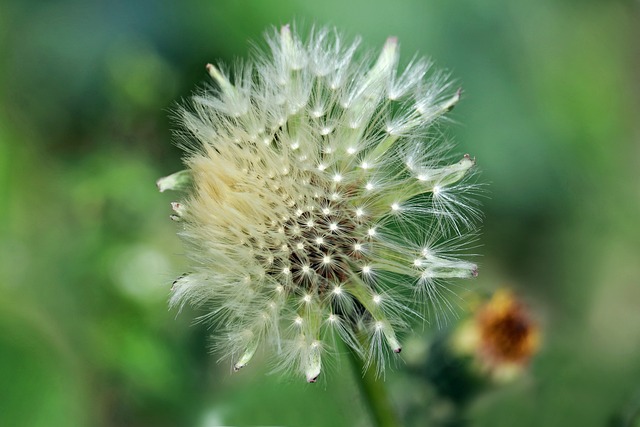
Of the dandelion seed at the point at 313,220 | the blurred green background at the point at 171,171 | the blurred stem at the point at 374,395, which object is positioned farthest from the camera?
the blurred green background at the point at 171,171

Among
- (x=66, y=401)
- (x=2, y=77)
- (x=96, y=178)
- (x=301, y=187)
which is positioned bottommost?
(x=66, y=401)

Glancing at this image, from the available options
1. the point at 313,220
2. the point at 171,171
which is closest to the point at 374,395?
the point at 313,220

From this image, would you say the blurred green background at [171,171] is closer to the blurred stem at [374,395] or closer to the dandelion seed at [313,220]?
the blurred stem at [374,395]

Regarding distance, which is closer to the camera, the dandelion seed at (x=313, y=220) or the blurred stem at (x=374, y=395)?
the dandelion seed at (x=313, y=220)

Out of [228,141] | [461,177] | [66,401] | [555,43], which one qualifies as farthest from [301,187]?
[555,43]

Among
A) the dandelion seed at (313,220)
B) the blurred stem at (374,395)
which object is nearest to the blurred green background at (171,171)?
the blurred stem at (374,395)

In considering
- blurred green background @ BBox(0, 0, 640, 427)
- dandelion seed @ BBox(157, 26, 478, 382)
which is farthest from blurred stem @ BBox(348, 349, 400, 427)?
blurred green background @ BBox(0, 0, 640, 427)

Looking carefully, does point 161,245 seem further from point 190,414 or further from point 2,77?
point 2,77
